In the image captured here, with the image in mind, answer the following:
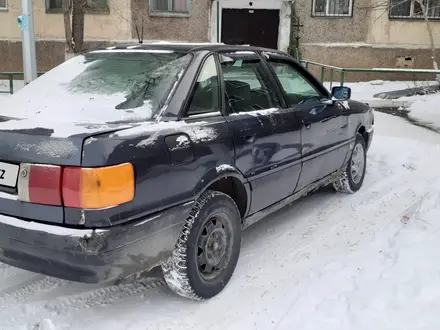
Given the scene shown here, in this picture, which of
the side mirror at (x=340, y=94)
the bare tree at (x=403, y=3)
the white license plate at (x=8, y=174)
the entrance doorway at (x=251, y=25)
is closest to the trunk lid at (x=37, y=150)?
the white license plate at (x=8, y=174)

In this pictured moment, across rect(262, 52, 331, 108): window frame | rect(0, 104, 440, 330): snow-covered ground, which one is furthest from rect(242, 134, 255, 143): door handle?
rect(0, 104, 440, 330): snow-covered ground

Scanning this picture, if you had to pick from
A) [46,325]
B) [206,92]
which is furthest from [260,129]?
[46,325]

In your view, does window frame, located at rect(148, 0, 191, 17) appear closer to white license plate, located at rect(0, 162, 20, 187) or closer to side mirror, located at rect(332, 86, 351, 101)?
side mirror, located at rect(332, 86, 351, 101)

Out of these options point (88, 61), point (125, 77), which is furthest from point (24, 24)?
point (125, 77)

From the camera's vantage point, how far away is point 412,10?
15.2m

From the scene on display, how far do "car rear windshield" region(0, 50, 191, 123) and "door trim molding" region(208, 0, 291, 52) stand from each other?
12109mm

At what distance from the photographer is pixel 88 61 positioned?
11.8ft

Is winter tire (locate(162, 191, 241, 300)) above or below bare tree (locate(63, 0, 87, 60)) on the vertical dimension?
below

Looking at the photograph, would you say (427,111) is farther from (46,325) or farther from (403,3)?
(46,325)

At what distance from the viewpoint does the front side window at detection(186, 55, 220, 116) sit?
10.2ft

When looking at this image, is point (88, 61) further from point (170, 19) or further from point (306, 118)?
point (170, 19)

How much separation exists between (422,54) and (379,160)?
10470 millimetres

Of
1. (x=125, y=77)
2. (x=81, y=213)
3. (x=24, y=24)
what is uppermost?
(x=24, y=24)

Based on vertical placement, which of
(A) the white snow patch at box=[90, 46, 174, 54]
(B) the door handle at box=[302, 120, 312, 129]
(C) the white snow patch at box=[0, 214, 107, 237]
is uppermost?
(A) the white snow patch at box=[90, 46, 174, 54]
